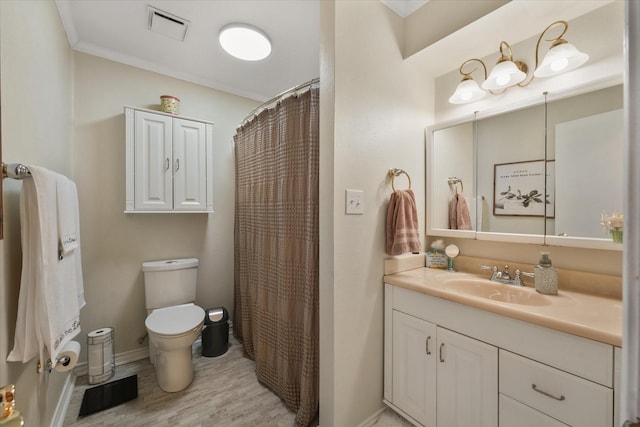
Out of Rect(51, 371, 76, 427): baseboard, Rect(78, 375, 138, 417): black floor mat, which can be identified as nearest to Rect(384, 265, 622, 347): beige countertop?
Rect(78, 375, 138, 417): black floor mat

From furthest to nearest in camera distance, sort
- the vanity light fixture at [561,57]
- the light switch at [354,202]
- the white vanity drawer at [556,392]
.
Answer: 1. the light switch at [354,202]
2. the vanity light fixture at [561,57]
3. the white vanity drawer at [556,392]

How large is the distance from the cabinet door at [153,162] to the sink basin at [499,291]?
2192mm

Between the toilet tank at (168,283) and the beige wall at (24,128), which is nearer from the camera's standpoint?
the beige wall at (24,128)

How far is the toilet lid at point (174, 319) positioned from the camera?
5.57 feet

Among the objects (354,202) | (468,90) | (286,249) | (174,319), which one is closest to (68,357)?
(174,319)

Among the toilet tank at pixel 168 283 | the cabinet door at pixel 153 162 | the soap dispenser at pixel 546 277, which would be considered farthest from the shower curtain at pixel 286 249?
the soap dispenser at pixel 546 277

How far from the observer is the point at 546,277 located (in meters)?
1.26

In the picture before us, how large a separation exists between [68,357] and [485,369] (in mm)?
1926

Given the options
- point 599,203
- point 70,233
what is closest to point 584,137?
point 599,203

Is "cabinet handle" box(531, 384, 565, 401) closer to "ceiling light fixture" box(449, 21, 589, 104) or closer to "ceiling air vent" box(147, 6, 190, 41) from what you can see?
"ceiling light fixture" box(449, 21, 589, 104)

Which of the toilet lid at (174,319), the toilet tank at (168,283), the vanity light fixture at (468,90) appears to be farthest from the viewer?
the toilet tank at (168,283)

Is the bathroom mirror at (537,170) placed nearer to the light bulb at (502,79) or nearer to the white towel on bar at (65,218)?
the light bulb at (502,79)

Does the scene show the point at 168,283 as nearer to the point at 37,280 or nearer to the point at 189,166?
the point at 189,166

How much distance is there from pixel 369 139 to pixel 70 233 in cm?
163
